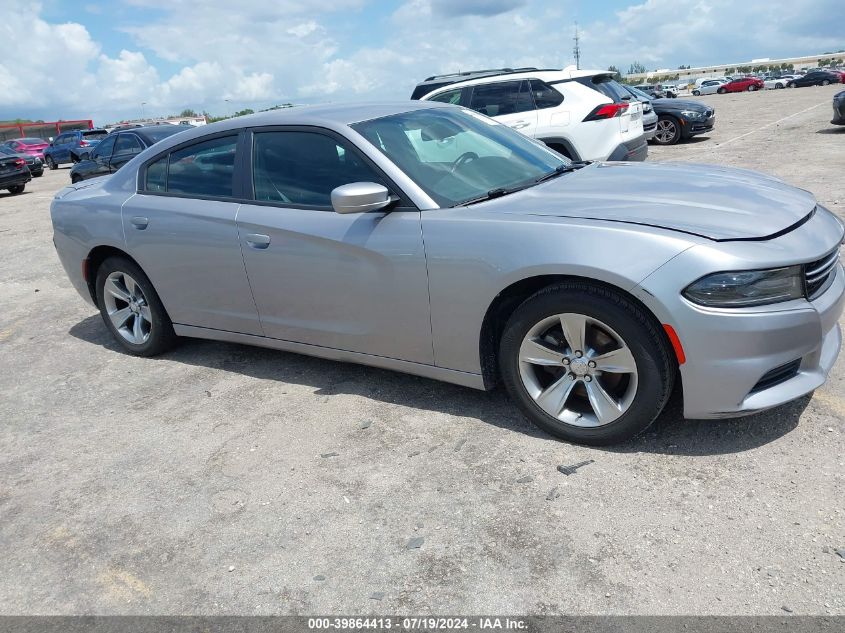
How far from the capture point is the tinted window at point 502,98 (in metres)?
10.1

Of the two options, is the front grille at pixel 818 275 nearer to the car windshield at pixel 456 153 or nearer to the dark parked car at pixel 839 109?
the car windshield at pixel 456 153

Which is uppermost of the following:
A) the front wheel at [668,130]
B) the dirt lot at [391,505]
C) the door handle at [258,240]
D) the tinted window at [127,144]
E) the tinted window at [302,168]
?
the tinted window at [127,144]

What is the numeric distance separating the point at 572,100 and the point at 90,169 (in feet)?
32.9

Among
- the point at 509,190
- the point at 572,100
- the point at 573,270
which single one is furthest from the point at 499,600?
the point at 572,100

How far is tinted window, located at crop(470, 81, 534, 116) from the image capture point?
33.3ft

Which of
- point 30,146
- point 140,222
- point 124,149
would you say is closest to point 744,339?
point 140,222

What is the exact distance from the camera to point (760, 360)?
2928 mm

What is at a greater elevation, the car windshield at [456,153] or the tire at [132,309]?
the car windshield at [456,153]

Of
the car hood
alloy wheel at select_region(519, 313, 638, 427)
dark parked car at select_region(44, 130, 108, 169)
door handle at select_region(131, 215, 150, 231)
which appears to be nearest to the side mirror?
the car hood

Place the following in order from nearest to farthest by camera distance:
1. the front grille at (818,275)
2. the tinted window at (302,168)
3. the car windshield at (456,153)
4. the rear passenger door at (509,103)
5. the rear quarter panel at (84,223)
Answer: the front grille at (818,275), the car windshield at (456,153), the tinted window at (302,168), the rear quarter panel at (84,223), the rear passenger door at (509,103)

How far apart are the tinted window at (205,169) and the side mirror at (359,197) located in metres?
A: 1.13

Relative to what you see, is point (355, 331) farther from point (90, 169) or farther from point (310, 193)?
point (90, 169)

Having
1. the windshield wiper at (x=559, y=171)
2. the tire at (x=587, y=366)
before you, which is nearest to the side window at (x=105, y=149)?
the windshield wiper at (x=559, y=171)

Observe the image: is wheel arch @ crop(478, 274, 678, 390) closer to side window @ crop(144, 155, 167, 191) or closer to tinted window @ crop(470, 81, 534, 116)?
side window @ crop(144, 155, 167, 191)
